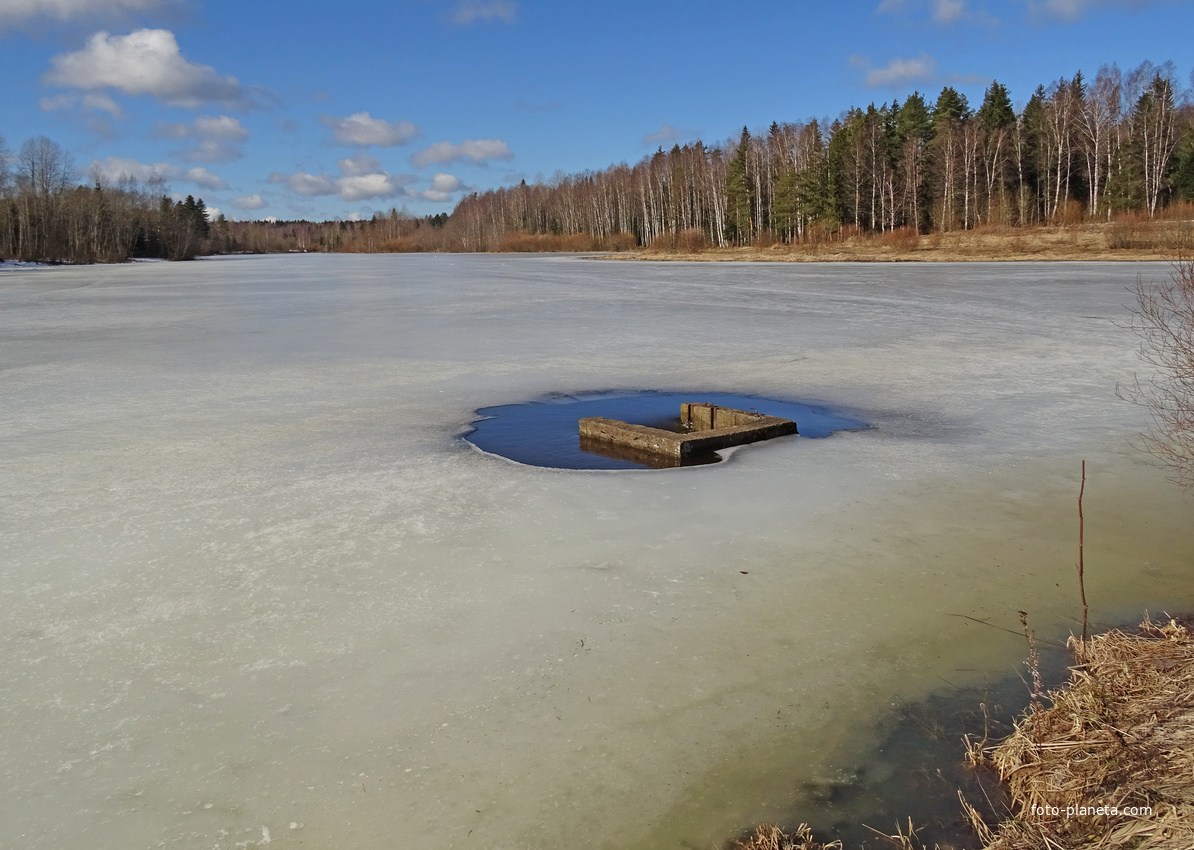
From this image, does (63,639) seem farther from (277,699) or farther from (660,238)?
(660,238)

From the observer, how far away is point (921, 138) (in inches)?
2079

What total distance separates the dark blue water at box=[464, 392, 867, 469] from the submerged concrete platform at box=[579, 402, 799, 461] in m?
0.09

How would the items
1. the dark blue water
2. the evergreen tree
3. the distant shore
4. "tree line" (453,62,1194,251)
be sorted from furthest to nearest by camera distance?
the evergreen tree
"tree line" (453,62,1194,251)
the distant shore
the dark blue water

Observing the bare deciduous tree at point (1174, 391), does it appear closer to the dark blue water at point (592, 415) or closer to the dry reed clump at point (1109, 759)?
the dry reed clump at point (1109, 759)

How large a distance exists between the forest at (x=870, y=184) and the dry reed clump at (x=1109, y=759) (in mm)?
42358

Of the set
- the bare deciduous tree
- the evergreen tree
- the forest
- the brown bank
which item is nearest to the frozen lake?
the bare deciduous tree

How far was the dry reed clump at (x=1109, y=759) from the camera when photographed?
2.20m

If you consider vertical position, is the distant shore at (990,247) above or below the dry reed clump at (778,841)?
above

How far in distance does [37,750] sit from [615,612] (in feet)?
7.06

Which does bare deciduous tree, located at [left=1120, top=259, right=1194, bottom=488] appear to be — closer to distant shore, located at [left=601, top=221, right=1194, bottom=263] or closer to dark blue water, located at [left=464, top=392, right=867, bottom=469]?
dark blue water, located at [left=464, top=392, right=867, bottom=469]

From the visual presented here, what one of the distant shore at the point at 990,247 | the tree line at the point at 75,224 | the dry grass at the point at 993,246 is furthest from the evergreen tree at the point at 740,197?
the tree line at the point at 75,224

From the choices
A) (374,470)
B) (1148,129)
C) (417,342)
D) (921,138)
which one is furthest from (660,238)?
(374,470)

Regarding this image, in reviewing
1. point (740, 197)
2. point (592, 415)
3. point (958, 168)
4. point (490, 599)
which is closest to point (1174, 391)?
point (592, 415)

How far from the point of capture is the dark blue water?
632 cm
